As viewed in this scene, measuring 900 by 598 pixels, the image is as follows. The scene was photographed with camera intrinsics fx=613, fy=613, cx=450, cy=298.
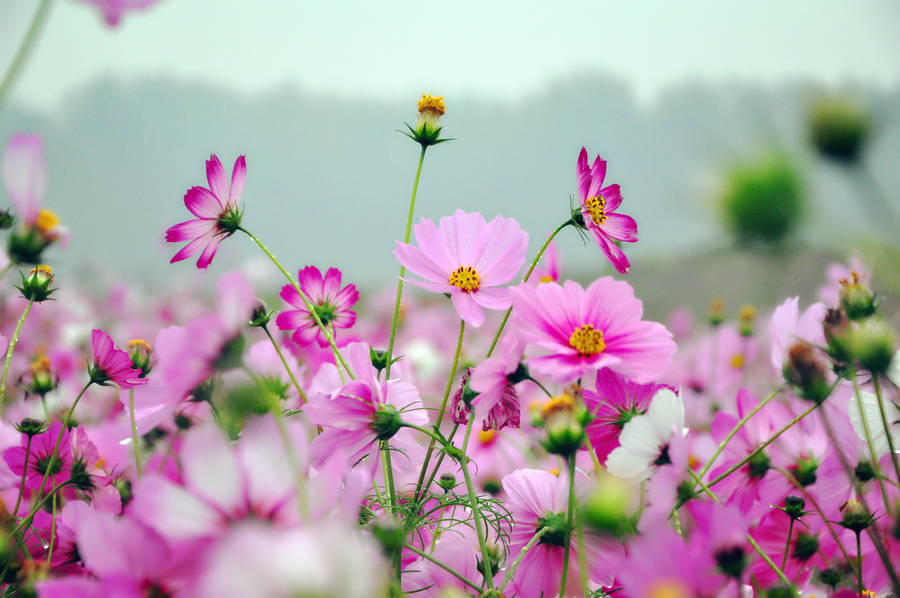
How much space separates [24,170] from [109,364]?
0.36 ft

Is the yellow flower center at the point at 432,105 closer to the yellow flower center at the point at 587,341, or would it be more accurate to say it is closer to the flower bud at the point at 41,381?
the yellow flower center at the point at 587,341

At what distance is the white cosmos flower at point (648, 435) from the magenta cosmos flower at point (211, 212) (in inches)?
7.3

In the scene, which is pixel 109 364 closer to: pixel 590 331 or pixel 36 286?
pixel 36 286

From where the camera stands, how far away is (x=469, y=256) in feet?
0.93

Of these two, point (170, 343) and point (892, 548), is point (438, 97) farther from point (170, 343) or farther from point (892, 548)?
point (892, 548)

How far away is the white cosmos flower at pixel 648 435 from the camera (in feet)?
0.73

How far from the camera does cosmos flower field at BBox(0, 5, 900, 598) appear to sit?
14cm

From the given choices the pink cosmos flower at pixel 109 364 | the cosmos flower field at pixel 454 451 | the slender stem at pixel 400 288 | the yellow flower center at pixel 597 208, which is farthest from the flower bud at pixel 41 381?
the yellow flower center at pixel 597 208

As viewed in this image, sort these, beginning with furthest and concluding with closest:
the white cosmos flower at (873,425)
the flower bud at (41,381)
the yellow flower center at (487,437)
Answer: the yellow flower center at (487,437) → the flower bud at (41,381) → the white cosmos flower at (873,425)

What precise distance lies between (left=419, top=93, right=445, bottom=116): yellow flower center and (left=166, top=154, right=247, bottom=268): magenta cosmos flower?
90mm

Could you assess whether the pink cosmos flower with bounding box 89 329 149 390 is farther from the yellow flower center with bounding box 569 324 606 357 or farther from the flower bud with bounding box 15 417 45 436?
the yellow flower center with bounding box 569 324 606 357

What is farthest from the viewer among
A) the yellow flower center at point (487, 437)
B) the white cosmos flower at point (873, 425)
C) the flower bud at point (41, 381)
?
the yellow flower center at point (487, 437)

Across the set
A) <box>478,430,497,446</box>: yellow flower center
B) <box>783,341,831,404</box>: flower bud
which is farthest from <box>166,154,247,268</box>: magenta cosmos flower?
<box>478,430,497,446</box>: yellow flower center

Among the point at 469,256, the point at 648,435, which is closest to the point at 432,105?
the point at 469,256
